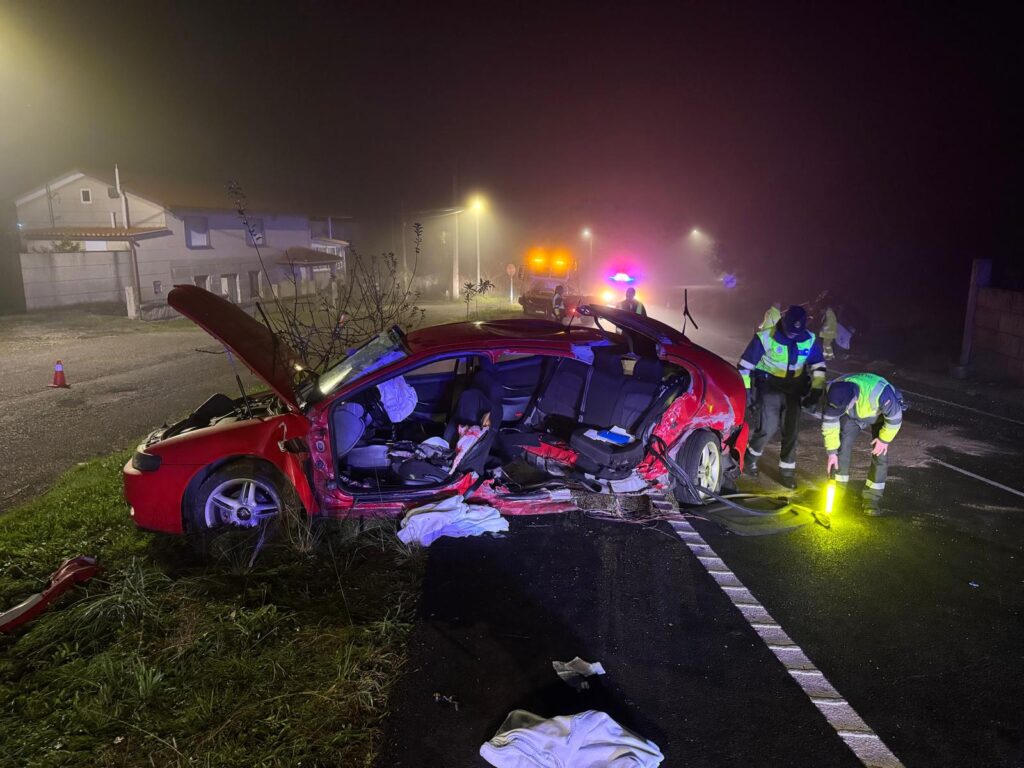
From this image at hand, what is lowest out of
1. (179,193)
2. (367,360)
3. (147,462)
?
(147,462)

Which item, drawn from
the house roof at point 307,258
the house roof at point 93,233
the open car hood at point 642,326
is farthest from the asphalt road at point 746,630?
the house roof at point 307,258

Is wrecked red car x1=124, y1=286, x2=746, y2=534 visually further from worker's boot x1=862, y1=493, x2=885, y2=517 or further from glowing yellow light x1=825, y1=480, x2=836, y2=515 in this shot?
worker's boot x1=862, y1=493, x2=885, y2=517

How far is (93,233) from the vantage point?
80.5 feet

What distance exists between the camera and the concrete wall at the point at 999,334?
11797 millimetres

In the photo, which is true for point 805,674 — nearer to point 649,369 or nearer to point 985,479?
point 649,369

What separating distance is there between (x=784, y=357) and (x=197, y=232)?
27.2m

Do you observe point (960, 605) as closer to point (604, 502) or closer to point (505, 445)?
point (604, 502)

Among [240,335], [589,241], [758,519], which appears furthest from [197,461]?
[589,241]

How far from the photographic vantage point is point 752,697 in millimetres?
3254

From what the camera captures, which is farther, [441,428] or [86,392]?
[86,392]

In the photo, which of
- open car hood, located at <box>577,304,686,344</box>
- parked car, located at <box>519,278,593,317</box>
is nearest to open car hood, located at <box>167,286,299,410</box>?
open car hood, located at <box>577,304,686,344</box>

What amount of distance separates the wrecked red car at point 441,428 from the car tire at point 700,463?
0.04ft

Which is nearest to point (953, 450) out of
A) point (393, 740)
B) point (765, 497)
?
point (765, 497)

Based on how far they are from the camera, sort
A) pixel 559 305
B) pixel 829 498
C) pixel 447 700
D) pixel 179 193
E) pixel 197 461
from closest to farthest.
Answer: pixel 447 700 < pixel 197 461 < pixel 829 498 < pixel 559 305 < pixel 179 193
